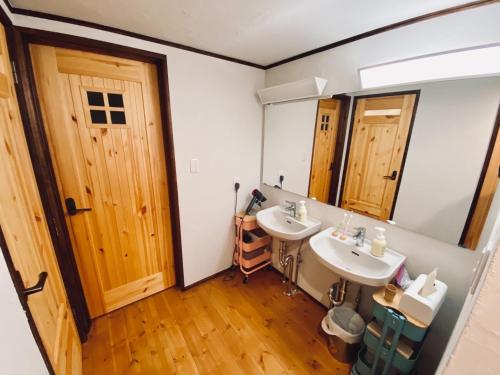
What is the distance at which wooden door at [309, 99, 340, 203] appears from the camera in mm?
1685

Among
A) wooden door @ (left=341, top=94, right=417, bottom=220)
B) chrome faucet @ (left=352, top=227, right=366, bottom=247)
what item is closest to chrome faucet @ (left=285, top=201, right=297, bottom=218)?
wooden door @ (left=341, top=94, right=417, bottom=220)

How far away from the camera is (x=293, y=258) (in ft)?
6.97

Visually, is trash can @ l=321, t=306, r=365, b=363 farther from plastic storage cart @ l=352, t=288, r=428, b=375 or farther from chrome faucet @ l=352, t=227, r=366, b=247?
chrome faucet @ l=352, t=227, r=366, b=247

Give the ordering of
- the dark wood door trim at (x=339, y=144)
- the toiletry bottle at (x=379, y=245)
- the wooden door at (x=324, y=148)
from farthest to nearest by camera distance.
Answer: the wooden door at (x=324, y=148) < the dark wood door trim at (x=339, y=144) < the toiletry bottle at (x=379, y=245)

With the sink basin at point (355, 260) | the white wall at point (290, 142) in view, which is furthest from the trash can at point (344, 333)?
the white wall at point (290, 142)

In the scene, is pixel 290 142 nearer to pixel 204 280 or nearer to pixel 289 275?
pixel 289 275

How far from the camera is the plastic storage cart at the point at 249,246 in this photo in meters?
2.18

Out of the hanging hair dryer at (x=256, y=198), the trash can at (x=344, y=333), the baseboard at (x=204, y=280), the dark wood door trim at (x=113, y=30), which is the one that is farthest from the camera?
the hanging hair dryer at (x=256, y=198)

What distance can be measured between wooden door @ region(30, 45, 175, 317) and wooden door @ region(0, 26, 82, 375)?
0.27 meters

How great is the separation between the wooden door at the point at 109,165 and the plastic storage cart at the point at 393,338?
1719mm

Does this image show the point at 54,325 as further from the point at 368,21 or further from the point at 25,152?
the point at 368,21

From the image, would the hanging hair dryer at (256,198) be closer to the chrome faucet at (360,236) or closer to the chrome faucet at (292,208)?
the chrome faucet at (292,208)

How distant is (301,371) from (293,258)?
87cm

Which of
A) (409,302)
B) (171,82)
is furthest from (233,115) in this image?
(409,302)
